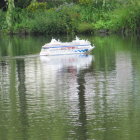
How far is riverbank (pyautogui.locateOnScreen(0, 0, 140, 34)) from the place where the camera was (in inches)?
2589

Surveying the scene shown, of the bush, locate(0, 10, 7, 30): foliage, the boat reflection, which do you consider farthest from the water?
locate(0, 10, 7, 30): foliage

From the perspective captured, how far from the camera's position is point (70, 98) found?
75.0 feet

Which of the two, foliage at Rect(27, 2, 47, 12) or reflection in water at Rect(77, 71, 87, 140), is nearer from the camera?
reflection in water at Rect(77, 71, 87, 140)

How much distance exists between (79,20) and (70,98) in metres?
47.6

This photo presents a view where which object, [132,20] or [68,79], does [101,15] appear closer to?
[132,20]

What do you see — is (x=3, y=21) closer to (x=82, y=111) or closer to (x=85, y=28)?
(x=85, y=28)

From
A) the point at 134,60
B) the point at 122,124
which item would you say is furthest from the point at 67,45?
the point at 122,124

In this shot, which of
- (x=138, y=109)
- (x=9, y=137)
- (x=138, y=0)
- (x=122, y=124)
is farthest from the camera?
(x=138, y=0)

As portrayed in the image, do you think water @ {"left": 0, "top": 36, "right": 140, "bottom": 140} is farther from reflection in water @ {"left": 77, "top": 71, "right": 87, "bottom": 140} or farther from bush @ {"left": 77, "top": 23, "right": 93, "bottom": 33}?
bush @ {"left": 77, "top": 23, "right": 93, "bottom": 33}

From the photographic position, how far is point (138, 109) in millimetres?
20125

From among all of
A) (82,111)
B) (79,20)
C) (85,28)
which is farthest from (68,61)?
(79,20)

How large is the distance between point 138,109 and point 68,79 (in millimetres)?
8464

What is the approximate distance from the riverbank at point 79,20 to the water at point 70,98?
1082 inches

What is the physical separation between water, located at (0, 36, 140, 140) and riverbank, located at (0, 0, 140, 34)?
27473 mm
